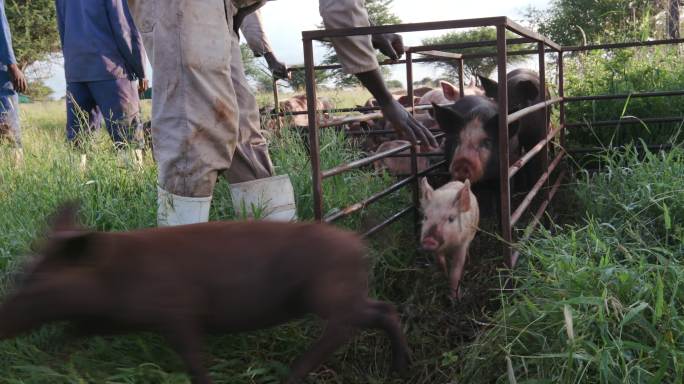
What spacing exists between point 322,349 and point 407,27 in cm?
151

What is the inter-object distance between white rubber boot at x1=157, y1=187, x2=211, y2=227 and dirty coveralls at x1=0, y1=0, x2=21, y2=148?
3780 millimetres

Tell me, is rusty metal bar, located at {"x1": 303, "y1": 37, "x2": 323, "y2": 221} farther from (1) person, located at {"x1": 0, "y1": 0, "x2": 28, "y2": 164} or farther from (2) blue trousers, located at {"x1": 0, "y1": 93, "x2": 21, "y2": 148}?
(1) person, located at {"x1": 0, "y1": 0, "x2": 28, "y2": 164}

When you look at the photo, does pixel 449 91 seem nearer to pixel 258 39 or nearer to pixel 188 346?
pixel 258 39

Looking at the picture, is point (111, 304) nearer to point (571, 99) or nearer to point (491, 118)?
point (491, 118)

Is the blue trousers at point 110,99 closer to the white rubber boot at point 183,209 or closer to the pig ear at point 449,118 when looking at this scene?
the pig ear at point 449,118

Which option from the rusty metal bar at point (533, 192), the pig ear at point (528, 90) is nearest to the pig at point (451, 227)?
the rusty metal bar at point (533, 192)

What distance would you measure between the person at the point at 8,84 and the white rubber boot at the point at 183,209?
3.96 meters

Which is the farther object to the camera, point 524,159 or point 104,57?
point 104,57

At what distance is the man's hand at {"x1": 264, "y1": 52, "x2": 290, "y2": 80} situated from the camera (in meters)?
6.57

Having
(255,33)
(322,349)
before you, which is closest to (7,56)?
(255,33)

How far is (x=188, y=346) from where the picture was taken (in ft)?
5.83

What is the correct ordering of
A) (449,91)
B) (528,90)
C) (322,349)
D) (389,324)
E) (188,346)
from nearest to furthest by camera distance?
(188,346) < (322,349) < (389,324) < (528,90) < (449,91)

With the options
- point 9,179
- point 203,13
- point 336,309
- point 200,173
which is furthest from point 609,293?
point 9,179

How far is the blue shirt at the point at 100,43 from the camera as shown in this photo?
616 centimetres
